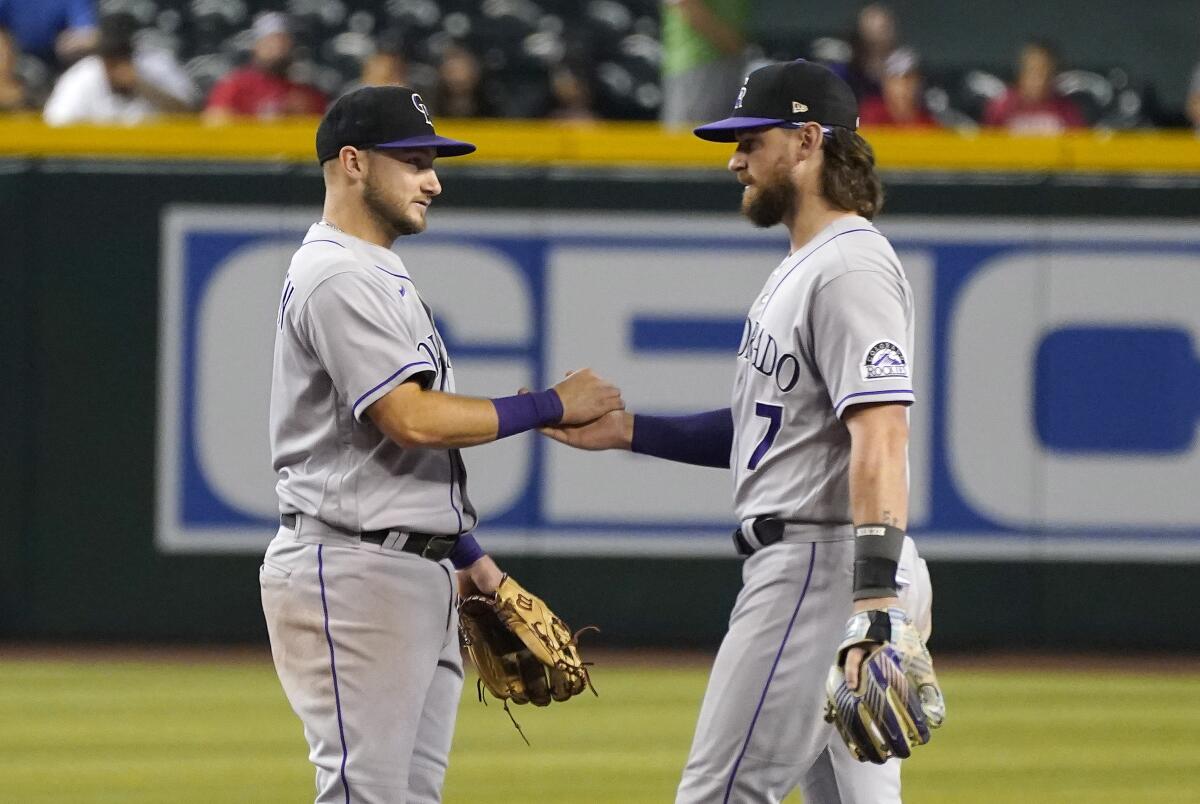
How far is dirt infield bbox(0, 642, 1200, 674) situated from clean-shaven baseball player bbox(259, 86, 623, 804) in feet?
14.6

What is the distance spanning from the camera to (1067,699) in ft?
24.4

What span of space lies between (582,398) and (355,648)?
74 cm

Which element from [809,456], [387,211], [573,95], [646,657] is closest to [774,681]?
[809,456]

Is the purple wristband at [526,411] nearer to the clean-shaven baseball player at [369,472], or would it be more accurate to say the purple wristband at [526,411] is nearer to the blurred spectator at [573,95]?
the clean-shaven baseball player at [369,472]

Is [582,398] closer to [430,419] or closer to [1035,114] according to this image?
[430,419]

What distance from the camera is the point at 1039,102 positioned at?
9.77 meters

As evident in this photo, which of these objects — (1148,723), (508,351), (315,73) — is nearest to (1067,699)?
(1148,723)

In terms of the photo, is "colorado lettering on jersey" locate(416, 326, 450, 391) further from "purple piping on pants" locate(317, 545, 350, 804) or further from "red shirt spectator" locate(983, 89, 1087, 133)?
"red shirt spectator" locate(983, 89, 1087, 133)

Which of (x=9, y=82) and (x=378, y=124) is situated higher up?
(x=378, y=124)

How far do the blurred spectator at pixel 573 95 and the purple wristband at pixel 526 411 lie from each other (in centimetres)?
607

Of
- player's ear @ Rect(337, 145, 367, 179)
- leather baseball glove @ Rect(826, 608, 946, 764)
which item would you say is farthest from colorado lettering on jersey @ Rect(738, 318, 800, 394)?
player's ear @ Rect(337, 145, 367, 179)

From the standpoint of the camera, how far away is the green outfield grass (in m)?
5.72

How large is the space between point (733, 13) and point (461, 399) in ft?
19.5

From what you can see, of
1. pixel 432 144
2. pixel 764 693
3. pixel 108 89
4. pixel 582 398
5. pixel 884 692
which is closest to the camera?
pixel 884 692
